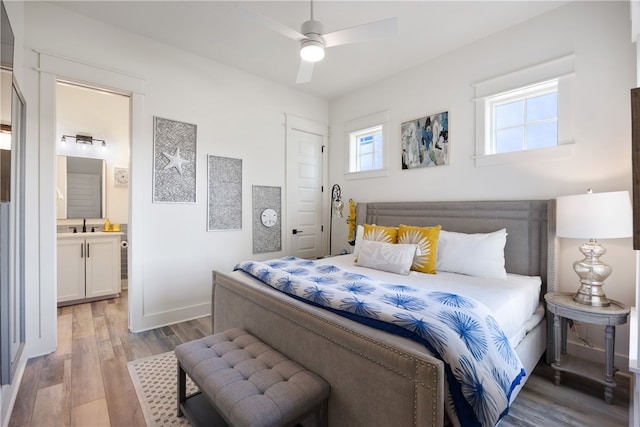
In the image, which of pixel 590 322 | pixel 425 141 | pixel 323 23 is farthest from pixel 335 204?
pixel 590 322

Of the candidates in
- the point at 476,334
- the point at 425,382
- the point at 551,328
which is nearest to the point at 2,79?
the point at 425,382

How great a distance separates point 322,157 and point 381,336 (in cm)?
375

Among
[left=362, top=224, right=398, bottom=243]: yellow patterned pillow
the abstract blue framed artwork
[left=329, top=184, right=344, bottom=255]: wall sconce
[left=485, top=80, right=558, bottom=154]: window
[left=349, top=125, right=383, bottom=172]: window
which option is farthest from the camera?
[left=329, top=184, right=344, bottom=255]: wall sconce

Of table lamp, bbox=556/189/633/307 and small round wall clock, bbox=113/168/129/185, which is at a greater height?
small round wall clock, bbox=113/168/129/185

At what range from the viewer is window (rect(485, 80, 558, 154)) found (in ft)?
8.87

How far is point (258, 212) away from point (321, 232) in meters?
1.21

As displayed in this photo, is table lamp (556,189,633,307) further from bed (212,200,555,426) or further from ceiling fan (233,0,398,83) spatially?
ceiling fan (233,0,398,83)

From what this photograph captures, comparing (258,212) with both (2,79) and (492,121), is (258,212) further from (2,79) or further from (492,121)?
(492,121)

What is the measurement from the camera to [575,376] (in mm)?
2219

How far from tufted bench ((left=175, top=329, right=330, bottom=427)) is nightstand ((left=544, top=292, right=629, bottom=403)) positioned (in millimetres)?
1839

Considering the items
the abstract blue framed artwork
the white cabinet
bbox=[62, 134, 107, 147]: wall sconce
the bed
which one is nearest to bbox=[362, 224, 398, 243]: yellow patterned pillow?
Answer: the bed

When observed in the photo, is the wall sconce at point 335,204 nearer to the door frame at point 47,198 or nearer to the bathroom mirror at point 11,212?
the door frame at point 47,198

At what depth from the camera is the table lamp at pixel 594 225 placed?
1946 millimetres

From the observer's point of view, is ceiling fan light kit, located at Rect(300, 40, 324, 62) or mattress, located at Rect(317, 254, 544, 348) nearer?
mattress, located at Rect(317, 254, 544, 348)
